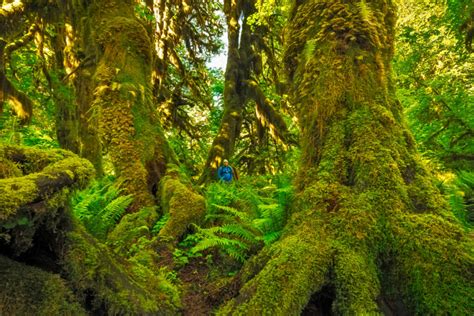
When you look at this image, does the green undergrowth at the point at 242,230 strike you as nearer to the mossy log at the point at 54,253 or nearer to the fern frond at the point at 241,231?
the fern frond at the point at 241,231

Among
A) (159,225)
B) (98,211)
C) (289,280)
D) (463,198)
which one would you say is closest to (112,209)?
(98,211)

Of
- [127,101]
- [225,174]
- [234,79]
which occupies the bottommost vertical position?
[225,174]

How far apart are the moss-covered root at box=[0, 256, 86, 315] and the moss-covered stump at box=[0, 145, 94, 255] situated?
0.12 metres

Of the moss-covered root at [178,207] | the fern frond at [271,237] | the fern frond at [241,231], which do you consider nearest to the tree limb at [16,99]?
the moss-covered root at [178,207]

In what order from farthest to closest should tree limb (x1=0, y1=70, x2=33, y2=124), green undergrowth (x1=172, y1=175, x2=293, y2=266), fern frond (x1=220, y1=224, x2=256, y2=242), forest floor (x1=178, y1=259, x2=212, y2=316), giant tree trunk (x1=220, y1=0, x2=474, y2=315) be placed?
tree limb (x1=0, y1=70, x2=33, y2=124)
fern frond (x1=220, y1=224, x2=256, y2=242)
green undergrowth (x1=172, y1=175, x2=293, y2=266)
forest floor (x1=178, y1=259, x2=212, y2=316)
giant tree trunk (x1=220, y1=0, x2=474, y2=315)

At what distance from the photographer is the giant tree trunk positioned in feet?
8.11

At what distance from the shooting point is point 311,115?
3516 mm

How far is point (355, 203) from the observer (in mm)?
2889

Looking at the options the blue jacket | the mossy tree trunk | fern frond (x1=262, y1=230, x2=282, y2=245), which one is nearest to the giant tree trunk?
fern frond (x1=262, y1=230, x2=282, y2=245)

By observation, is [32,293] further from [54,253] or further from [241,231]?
[241,231]

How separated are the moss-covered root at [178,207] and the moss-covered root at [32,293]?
256cm

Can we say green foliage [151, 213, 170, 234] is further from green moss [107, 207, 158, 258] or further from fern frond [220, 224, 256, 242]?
fern frond [220, 224, 256, 242]

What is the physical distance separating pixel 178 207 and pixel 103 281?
2891mm

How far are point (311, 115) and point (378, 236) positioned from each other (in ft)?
4.26
